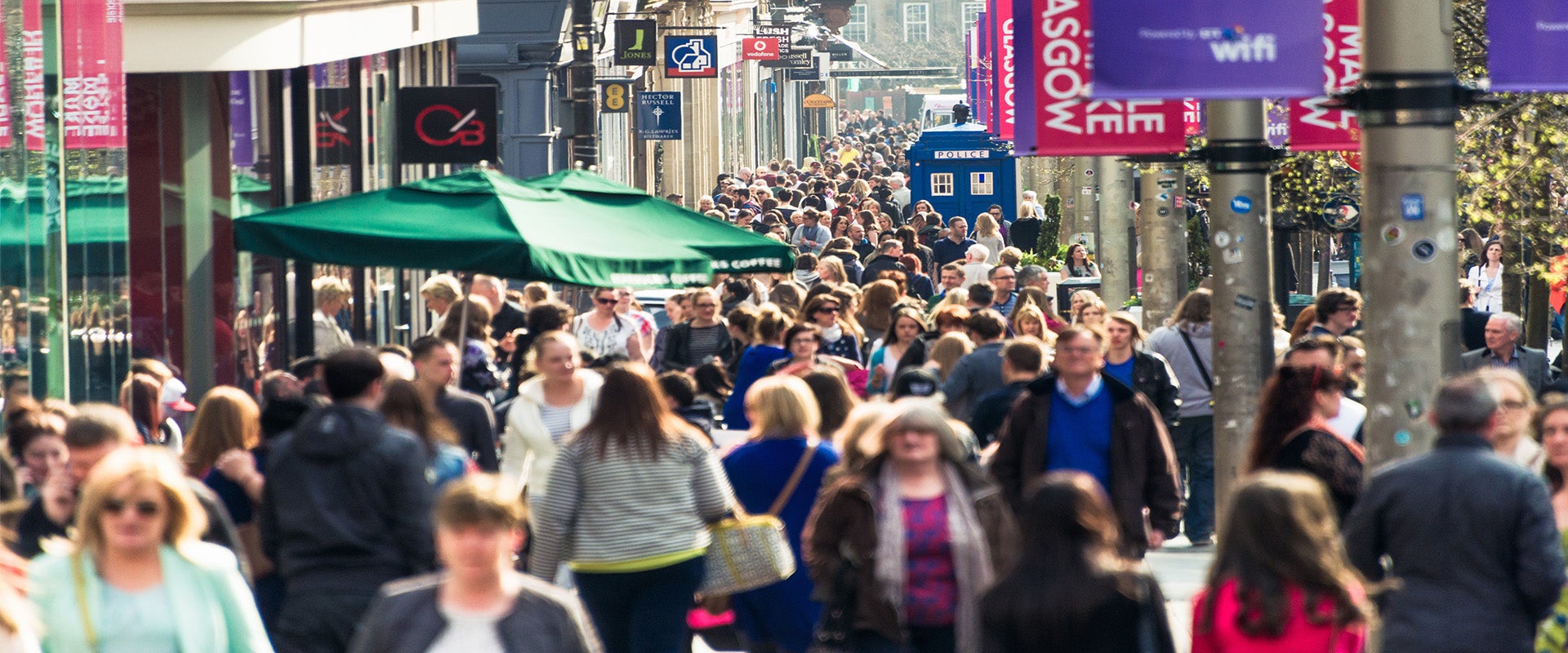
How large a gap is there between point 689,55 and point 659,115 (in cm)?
176

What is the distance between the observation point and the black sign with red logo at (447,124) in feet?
55.5

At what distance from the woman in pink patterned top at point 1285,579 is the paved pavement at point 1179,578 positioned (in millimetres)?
4088

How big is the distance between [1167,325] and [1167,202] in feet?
15.6

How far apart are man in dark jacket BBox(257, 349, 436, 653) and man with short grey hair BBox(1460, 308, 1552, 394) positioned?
6.79 meters

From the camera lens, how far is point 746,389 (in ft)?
36.5

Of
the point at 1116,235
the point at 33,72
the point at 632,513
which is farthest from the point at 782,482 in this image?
the point at 1116,235

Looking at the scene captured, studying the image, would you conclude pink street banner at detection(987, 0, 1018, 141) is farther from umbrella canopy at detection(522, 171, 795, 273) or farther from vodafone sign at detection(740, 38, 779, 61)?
vodafone sign at detection(740, 38, 779, 61)

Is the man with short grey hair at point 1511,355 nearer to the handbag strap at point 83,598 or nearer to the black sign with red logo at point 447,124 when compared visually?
the handbag strap at point 83,598

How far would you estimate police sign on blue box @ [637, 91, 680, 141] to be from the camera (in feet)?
112

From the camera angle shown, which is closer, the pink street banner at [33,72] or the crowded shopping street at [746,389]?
the crowded shopping street at [746,389]

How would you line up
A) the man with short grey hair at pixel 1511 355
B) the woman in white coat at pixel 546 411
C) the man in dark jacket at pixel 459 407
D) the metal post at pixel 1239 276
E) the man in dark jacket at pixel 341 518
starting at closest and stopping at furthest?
the man in dark jacket at pixel 341 518
the man in dark jacket at pixel 459 407
the woman in white coat at pixel 546 411
the metal post at pixel 1239 276
the man with short grey hair at pixel 1511 355

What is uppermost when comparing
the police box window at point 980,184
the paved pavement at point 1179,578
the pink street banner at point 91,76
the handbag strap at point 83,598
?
the police box window at point 980,184

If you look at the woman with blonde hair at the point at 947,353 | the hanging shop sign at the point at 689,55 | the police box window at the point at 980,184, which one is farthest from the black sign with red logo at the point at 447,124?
the police box window at the point at 980,184

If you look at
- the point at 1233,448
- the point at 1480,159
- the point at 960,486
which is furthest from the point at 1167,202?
the point at 960,486
